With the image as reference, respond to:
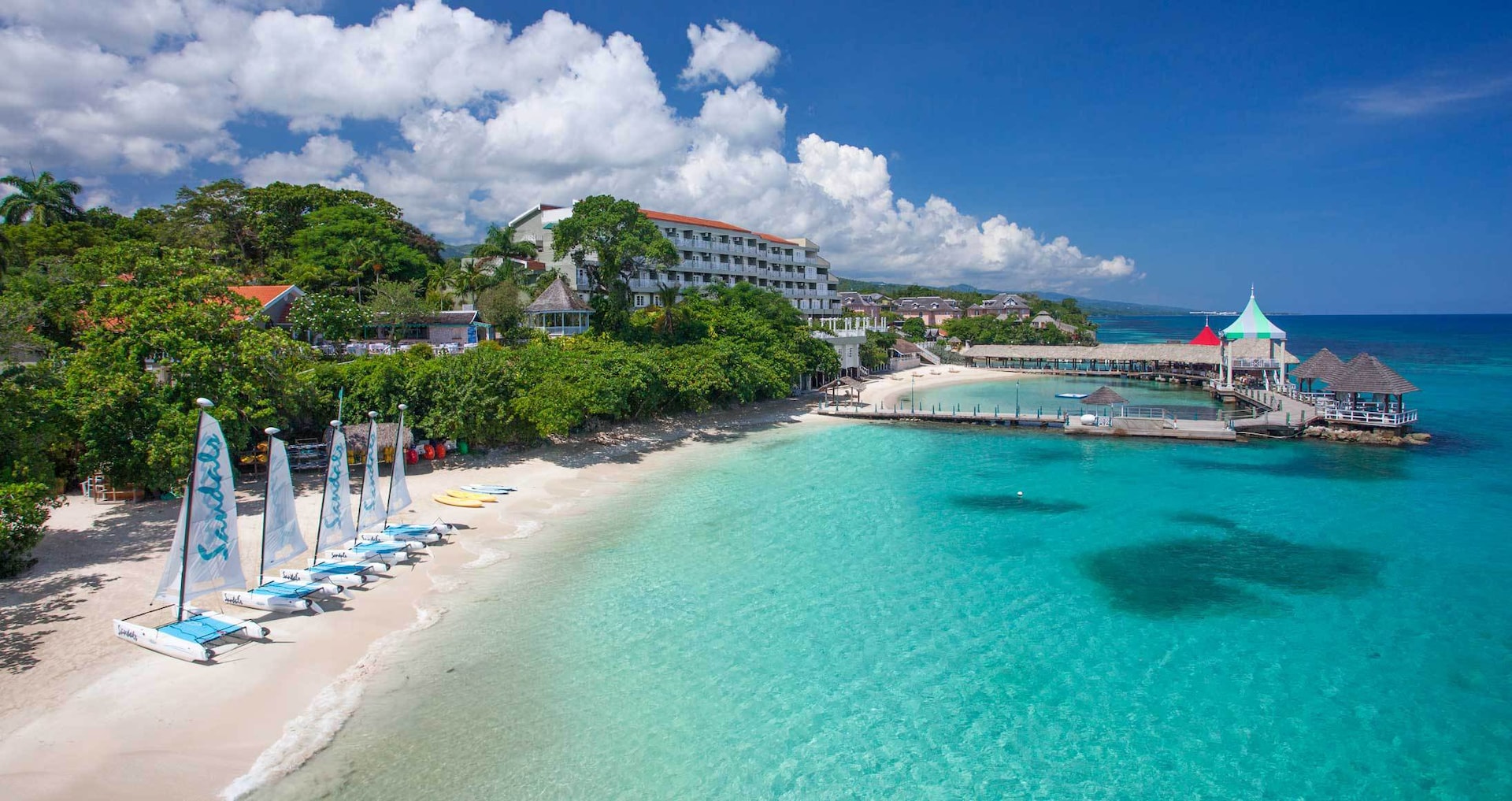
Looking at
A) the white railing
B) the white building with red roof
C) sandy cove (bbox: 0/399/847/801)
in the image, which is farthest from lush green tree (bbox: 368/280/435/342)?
the white railing

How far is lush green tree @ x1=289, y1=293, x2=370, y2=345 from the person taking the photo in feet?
112

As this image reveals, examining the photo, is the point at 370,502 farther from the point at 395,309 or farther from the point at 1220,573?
the point at 1220,573

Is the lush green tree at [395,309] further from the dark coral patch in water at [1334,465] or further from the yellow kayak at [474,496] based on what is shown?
the dark coral patch in water at [1334,465]

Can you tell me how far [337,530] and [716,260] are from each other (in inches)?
2012

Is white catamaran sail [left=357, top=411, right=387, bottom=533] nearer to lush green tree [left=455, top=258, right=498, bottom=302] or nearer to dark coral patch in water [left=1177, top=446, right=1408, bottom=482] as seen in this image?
lush green tree [left=455, top=258, right=498, bottom=302]

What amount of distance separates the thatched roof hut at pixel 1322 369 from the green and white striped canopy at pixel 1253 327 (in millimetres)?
5352

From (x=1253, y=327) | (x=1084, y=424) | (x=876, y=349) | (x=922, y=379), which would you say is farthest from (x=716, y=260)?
(x=1253, y=327)

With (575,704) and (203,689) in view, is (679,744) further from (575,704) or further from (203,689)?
(203,689)

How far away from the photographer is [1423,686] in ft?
46.5

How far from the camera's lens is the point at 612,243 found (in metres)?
41.4

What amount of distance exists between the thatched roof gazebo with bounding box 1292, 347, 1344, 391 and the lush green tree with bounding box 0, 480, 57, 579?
178ft

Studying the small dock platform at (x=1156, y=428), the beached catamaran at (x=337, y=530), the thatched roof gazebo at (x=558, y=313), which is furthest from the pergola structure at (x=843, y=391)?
the beached catamaran at (x=337, y=530)

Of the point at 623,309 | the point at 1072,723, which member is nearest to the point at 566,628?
the point at 1072,723

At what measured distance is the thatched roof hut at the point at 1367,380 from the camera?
122 ft
